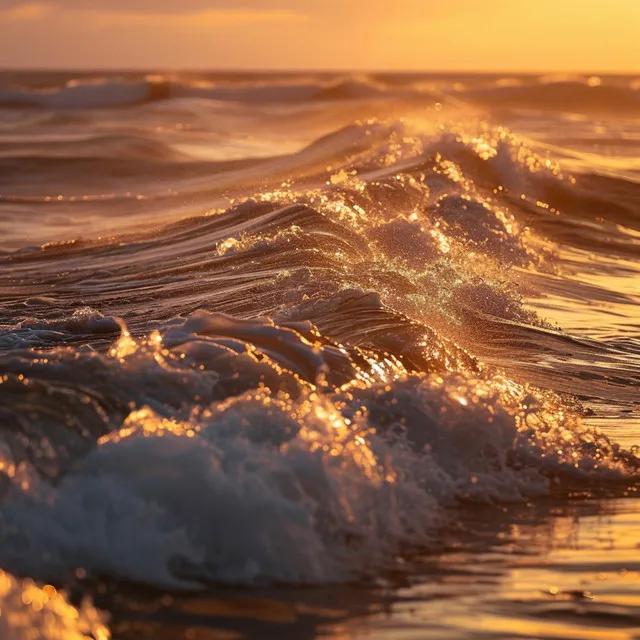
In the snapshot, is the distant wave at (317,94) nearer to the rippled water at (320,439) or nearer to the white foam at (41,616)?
the rippled water at (320,439)

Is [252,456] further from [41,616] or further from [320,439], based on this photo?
[41,616]

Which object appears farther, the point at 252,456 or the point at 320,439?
the point at 320,439

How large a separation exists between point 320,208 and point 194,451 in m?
7.18

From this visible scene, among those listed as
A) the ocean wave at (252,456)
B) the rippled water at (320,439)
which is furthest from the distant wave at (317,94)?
the ocean wave at (252,456)

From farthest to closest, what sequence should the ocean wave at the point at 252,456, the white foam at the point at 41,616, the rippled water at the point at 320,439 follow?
the ocean wave at the point at 252,456
the rippled water at the point at 320,439
the white foam at the point at 41,616

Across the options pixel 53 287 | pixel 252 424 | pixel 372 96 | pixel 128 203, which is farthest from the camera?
pixel 372 96

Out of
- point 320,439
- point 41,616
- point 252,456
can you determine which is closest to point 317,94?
point 320,439

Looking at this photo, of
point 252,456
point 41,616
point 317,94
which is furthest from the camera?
point 317,94

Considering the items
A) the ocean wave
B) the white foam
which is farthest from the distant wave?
the white foam

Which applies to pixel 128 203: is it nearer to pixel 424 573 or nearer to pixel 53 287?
pixel 53 287

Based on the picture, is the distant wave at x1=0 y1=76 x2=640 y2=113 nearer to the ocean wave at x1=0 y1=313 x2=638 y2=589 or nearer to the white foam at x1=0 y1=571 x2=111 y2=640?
the ocean wave at x1=0 y1=313 x2=638 y2=589

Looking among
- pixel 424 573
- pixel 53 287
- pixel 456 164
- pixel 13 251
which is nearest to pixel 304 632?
pixel 424 573

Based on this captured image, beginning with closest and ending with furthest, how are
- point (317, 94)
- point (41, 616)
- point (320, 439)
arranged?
point (41, 616), point (320, 439), point (317, 94)

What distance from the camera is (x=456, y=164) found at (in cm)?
1481
